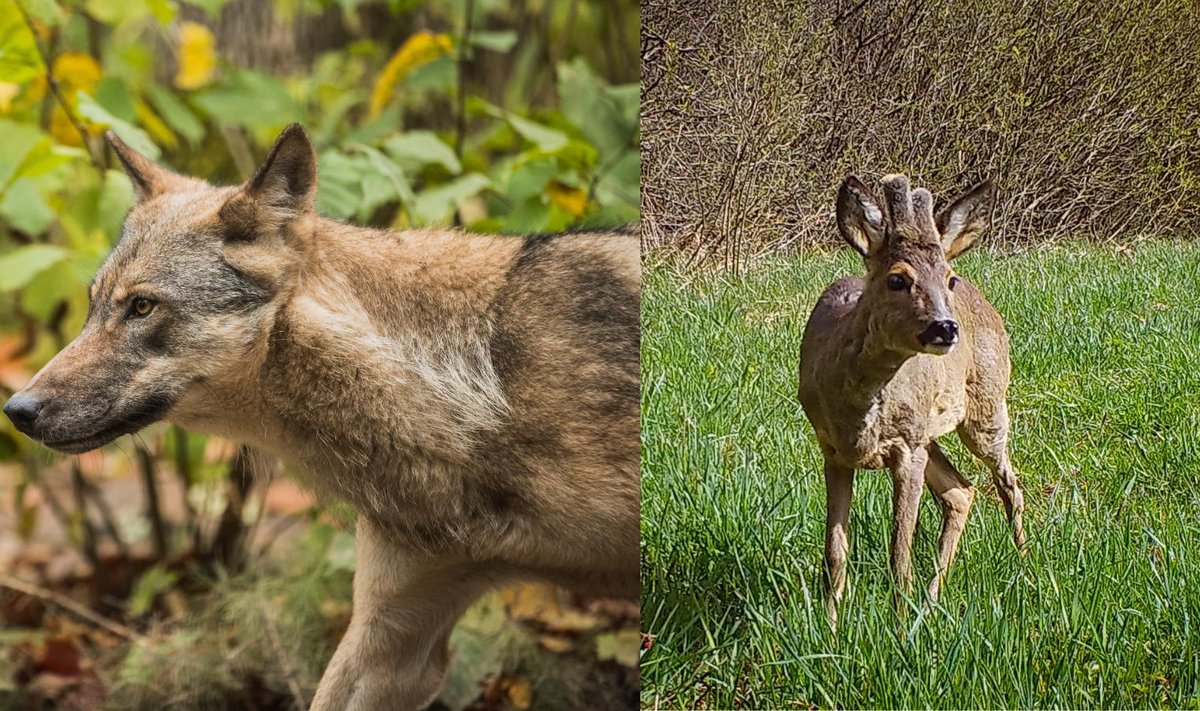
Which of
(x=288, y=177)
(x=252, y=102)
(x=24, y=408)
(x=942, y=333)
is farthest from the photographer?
(x=252, y=102)

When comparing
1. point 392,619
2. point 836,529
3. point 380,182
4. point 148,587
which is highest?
point 380,182

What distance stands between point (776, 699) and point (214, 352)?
55.3 inches

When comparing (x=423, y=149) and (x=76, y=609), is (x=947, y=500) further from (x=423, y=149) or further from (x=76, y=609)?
(x=76, y=609)

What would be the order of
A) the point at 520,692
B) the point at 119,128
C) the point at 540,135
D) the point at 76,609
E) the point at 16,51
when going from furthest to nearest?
1. the point at 76,609
2. the point at 520,692
3. the point at 540,135
4. the point at 16,51
5. the point at 119,128

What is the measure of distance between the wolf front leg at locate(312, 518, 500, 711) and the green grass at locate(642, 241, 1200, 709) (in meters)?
0.68

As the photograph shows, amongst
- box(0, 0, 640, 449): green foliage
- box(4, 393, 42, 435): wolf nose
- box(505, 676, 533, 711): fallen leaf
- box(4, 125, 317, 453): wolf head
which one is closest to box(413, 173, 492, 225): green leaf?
box(0, 0, 640, 449): green foliage

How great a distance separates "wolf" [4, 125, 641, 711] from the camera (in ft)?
8.46

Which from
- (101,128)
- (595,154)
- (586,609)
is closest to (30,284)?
(101,128)

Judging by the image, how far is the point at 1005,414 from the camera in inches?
84.7

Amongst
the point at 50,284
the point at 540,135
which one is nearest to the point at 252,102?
the point at 50,284

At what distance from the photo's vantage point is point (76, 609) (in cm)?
452

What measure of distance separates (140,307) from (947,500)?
1.77 m

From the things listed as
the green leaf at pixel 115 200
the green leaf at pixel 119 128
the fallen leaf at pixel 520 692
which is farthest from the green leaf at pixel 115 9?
the fallen leaf at pixel 520 692

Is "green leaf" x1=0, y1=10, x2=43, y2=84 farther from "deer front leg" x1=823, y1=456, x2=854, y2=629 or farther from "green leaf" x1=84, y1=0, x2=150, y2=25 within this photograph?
"deer front leg" x1=823, y1=456, x2=854, y2=629
